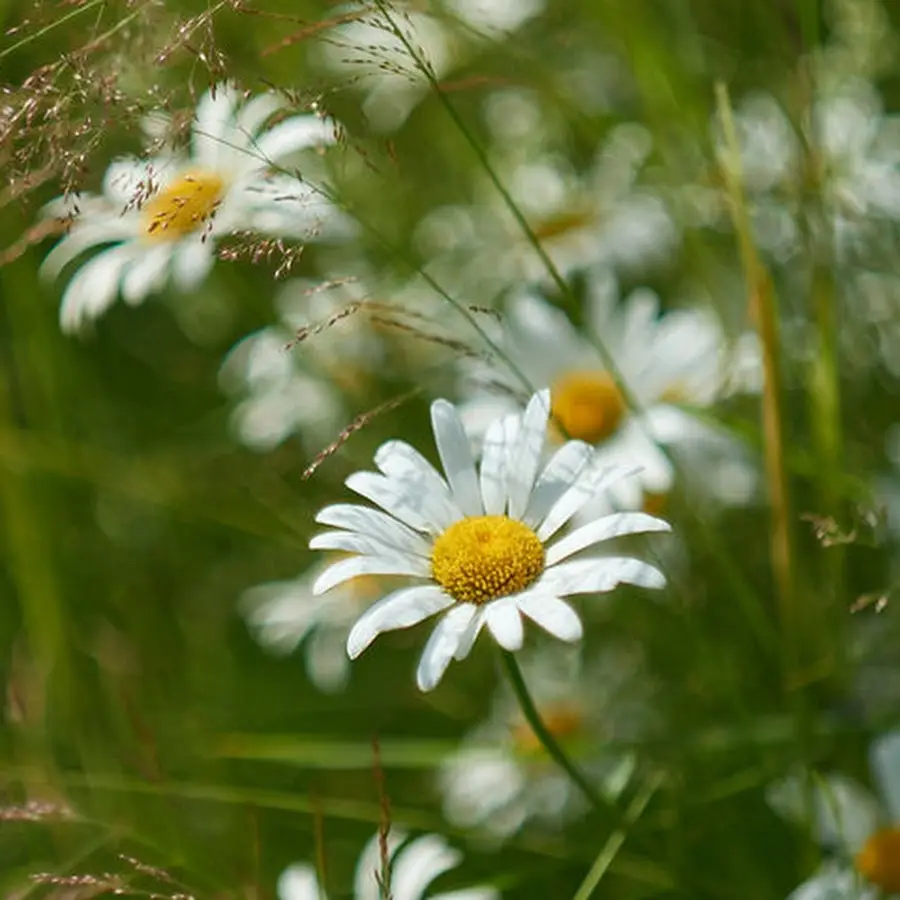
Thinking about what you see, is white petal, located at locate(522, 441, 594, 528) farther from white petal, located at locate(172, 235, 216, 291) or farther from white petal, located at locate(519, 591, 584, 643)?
white petal, located at locate(172, 235, 216, 291)

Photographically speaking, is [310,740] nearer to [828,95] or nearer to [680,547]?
[680,547]

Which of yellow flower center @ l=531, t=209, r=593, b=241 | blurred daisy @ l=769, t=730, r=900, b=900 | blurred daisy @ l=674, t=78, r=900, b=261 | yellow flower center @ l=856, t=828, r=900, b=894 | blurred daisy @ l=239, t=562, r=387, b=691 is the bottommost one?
yellow flower center @ l=856, t=828, r=900, b=894

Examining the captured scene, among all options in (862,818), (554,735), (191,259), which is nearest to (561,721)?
(554,735)

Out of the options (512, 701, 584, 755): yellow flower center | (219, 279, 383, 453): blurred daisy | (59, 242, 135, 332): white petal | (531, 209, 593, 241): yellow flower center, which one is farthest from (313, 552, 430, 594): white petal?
(531, 209, 593, 241): yellow flower center

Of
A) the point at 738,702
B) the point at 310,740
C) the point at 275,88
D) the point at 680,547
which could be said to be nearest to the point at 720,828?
the point at 738,702

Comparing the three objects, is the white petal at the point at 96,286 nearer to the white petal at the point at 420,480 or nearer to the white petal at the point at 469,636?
the white petal at the point at 420,480
